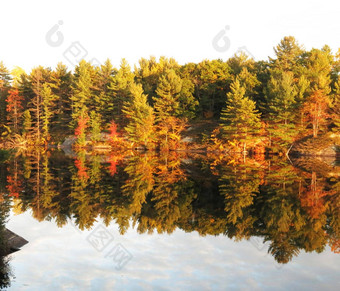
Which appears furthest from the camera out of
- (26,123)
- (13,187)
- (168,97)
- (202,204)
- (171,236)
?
(26,123)

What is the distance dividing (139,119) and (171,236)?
40621 millimetres

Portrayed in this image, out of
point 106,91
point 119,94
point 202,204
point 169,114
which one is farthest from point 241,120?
point 202,204

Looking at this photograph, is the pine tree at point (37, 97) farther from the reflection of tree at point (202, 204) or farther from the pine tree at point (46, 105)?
the reflection of tree at point (202, 204)

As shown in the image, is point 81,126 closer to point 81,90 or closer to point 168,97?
point 81,90

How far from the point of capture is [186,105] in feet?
178

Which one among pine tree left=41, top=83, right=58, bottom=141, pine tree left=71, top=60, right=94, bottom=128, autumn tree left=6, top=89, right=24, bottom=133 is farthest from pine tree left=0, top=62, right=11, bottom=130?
pine tree left=71, top=60, right=94, bottom=128

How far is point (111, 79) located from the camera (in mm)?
60188

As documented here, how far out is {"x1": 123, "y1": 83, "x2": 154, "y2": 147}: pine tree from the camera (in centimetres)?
4988

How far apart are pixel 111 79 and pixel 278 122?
31.6 metres

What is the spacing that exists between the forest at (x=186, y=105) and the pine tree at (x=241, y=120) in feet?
0.45

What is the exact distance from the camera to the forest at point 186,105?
1721 inches

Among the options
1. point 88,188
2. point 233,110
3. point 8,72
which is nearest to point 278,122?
point 233,110

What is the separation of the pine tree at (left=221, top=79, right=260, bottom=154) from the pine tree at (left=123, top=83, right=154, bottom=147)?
12054 mm

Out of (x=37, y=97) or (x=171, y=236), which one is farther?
(x=37, y=97)
